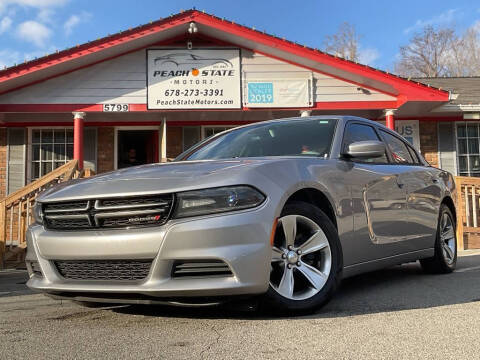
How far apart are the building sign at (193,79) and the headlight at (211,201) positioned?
7717 millimetres

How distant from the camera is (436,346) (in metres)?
2.42

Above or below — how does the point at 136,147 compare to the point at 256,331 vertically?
above

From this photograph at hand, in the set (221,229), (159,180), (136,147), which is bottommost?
(221,229)

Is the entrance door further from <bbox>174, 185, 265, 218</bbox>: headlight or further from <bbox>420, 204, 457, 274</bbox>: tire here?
<bbox>174, 185, 265, 218</bbox>: headlight

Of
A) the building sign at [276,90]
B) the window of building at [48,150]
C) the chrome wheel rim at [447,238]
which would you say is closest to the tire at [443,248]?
the chrome wheel rim at [447,238]

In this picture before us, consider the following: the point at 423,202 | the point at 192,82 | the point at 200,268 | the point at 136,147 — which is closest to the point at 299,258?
the point at 200,268

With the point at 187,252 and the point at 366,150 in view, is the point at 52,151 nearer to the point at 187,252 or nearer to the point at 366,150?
the point at 366,150

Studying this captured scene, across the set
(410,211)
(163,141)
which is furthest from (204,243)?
(163,141)

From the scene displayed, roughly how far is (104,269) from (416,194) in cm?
299

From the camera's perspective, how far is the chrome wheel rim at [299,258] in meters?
2.91

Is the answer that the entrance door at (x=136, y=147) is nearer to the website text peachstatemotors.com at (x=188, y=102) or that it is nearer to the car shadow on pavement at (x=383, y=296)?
the website text peachstatemotors.com at (x=188, y=102)

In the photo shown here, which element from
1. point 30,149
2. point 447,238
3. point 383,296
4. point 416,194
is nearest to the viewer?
point 383,296

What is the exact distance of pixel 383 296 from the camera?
12.2ft

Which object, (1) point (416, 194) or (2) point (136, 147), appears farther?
(2) point (136, 147)
